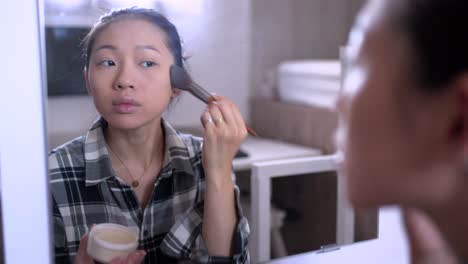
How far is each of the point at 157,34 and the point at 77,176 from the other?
0.16 m

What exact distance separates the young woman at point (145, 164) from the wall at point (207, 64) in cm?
1

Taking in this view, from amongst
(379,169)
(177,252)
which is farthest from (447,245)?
(177,252)

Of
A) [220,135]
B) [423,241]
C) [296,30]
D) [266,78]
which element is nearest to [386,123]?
[423,241]

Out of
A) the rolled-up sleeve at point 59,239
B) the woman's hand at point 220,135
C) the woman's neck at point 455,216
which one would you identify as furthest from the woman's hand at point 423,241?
the rolled-up sleeve at point 59,239

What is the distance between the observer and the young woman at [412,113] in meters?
0.27

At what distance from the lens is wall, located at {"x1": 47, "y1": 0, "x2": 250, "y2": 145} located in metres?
0.49

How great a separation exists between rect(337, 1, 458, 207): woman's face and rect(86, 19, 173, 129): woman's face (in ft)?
0.78

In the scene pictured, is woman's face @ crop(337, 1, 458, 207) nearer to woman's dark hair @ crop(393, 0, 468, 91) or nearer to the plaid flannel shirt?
woman's dark hair @ crop(393, 0, 468, 91)

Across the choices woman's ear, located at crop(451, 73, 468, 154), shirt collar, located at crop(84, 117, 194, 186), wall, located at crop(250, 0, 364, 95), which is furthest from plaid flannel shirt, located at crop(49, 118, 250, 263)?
woman's ear, located at crop(451, 73, 468, 154)

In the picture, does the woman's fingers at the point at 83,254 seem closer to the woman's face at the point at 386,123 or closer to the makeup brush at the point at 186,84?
the makeup brush at the point at 186,84

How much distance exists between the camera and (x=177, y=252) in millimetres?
533

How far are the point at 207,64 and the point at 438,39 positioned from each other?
0.32 meters

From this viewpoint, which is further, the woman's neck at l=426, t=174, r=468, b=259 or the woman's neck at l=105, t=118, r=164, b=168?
the woman's neck at l=105, t=118, r=164, b=168

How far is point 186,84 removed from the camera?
1.70ft
